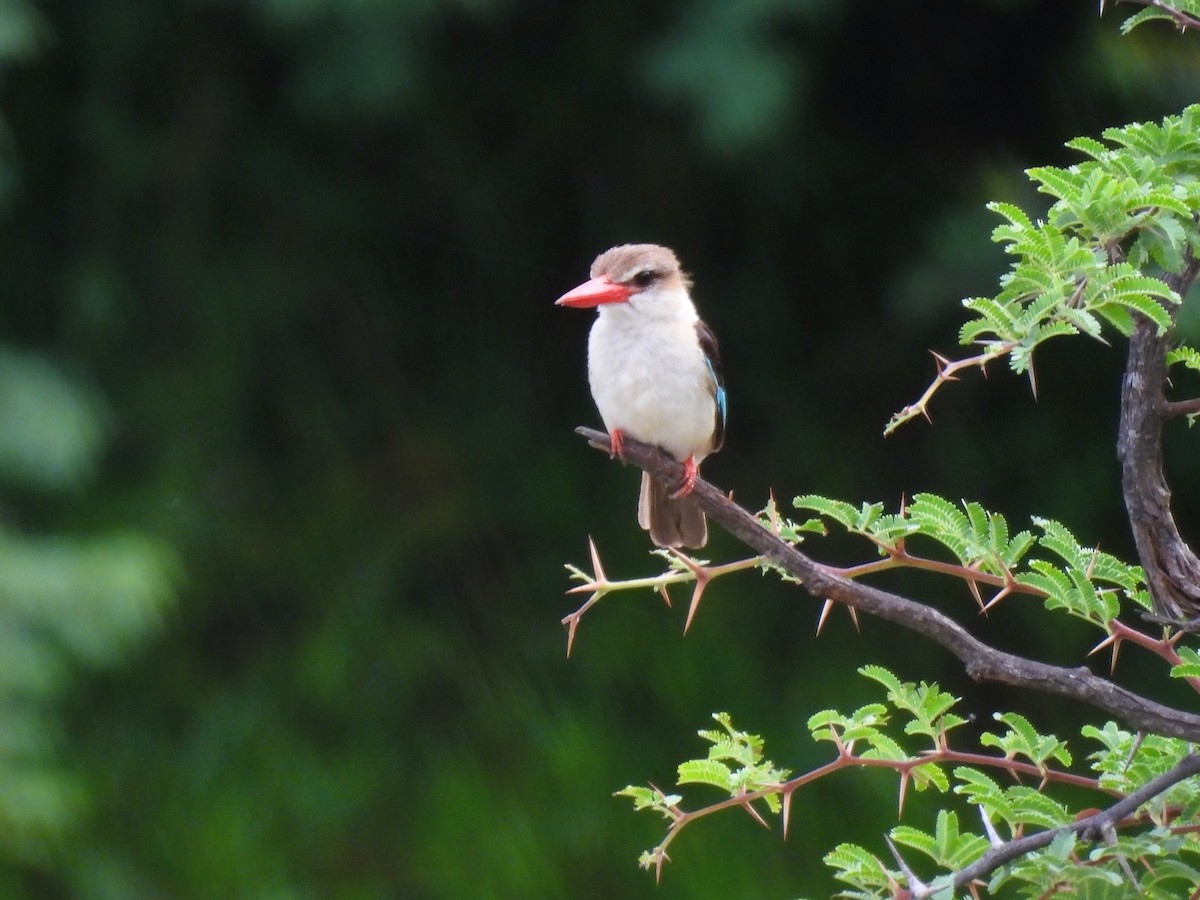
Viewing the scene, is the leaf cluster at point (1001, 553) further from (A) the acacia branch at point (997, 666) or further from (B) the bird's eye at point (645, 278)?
(B) the bird's eye at point (645, 278)

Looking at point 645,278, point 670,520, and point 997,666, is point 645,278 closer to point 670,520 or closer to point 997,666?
point 670,520

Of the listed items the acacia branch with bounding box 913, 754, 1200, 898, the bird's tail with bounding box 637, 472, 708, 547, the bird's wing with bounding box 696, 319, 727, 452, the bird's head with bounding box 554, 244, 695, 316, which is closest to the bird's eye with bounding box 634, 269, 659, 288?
the bird's head with bounding box 554, 244, 695, 316

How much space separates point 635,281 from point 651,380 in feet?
0.90

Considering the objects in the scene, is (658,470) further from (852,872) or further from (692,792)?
(692,792)

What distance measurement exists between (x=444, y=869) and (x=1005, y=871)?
338 centimetres

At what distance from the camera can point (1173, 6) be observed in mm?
1764

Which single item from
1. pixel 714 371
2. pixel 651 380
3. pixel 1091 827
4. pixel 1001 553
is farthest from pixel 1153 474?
pixel 714 371

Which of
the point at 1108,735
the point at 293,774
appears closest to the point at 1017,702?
the point at 293,774

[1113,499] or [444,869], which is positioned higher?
[1113,499]

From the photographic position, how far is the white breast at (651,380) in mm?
3281

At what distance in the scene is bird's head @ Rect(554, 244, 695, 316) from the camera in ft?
11.0

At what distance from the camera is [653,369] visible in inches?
130

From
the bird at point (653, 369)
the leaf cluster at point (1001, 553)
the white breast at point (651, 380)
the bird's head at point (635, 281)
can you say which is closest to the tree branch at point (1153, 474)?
the leaf cluster at point (1001, 553)

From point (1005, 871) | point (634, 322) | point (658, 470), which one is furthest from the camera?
point (634, 322)
